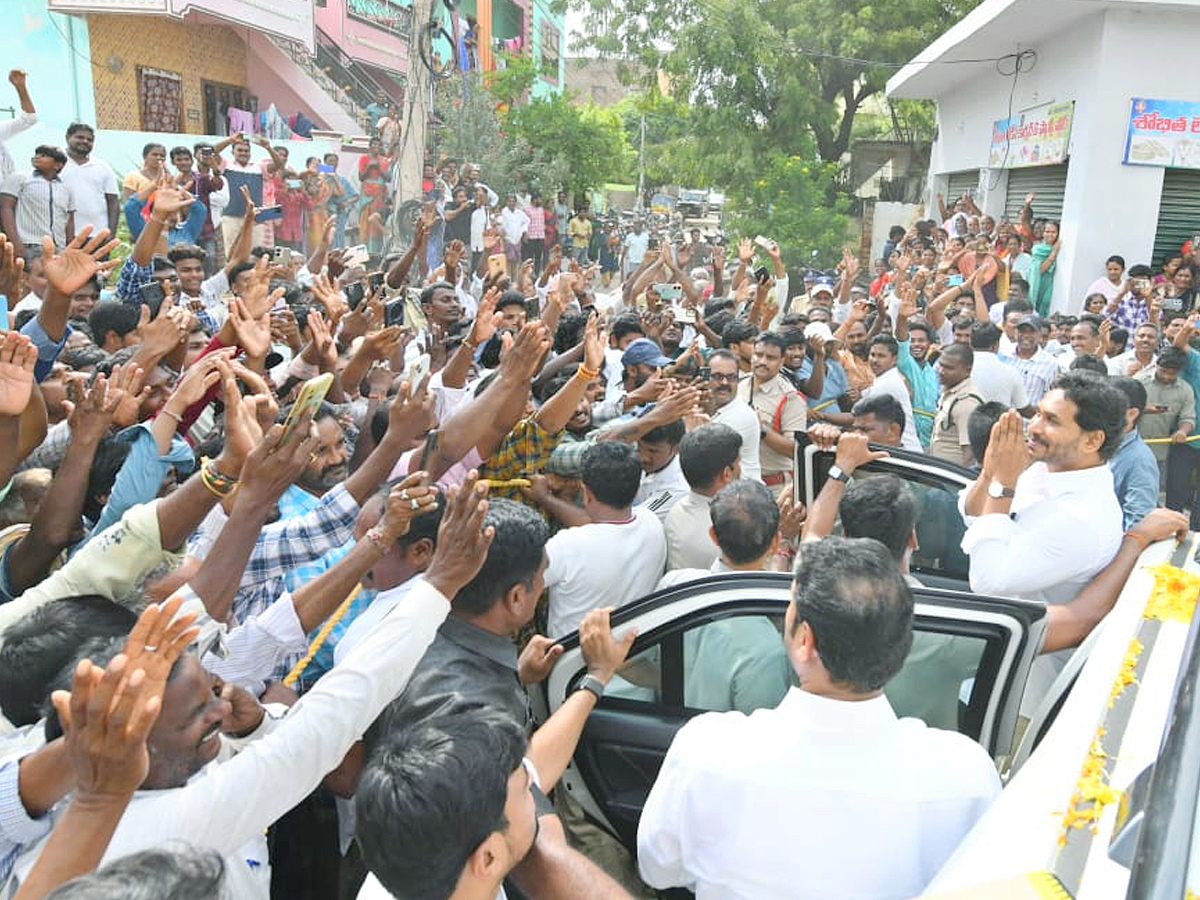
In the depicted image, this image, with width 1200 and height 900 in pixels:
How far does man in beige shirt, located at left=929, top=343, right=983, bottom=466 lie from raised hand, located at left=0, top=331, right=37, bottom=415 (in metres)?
5.00

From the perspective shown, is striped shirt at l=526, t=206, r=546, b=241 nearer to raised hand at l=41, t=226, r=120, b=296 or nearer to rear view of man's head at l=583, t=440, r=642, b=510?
raised hand at l=41, t=226, r=120, b=296

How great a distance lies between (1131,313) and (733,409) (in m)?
7.56

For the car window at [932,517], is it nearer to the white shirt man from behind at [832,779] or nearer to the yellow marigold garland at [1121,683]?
the yellow marigold garland at [1121,683]

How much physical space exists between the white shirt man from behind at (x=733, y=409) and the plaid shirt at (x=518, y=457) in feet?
3.96

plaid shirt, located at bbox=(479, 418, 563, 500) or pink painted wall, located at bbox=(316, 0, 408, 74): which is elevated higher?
pink painted wall, located at bbox=(316, 0, 408, 74)

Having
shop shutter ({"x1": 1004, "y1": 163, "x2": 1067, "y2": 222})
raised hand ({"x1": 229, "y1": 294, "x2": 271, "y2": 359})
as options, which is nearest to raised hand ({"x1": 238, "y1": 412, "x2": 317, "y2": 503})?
raised hand ({"x1": 229, "y1": 294, "x2": 271, "y2": 359})

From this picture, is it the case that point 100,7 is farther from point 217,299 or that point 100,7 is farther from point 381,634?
point 381,634

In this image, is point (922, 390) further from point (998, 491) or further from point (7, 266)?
point (7, 266)

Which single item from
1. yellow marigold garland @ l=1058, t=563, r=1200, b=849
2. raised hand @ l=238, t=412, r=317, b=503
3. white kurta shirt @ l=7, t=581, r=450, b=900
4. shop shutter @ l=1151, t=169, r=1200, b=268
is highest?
shop shutter @ l=1151, t=169, r=1200, b=268

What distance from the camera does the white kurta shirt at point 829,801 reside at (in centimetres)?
198

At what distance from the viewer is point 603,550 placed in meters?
3.61

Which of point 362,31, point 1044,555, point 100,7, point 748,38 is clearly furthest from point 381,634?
point 362,31

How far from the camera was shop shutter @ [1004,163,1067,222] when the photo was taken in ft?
48.2

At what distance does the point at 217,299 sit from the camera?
7465mm
